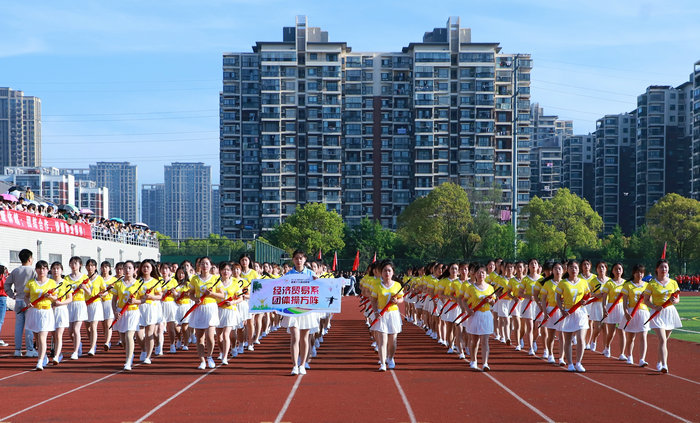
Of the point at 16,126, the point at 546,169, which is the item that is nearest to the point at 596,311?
the point at 546,169

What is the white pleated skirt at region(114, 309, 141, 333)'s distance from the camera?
12.2 meters

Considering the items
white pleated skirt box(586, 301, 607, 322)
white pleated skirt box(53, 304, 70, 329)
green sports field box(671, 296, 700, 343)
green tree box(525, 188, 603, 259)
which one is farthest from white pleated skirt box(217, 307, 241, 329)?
green tree box(525, 188, 603, 259)

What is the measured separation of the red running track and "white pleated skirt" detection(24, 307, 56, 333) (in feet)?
2.22

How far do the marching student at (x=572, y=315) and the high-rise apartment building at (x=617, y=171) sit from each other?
395 feet

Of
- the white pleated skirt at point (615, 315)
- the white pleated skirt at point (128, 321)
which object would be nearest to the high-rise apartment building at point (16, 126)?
the white pleated skirt at point (128, 321)

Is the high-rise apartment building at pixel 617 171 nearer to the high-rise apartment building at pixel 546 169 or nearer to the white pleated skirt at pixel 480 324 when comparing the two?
the high-rise apartment building at pixel 546 169

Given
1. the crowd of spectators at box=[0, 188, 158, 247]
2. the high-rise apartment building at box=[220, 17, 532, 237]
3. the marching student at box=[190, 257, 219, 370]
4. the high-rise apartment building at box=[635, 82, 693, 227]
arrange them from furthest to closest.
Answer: the high-rise apartment building at box=[635, 82, 693, 227]
the high-rise apartment building at box=[220, 17, 532, 237]
the crowd of spectators at box=[0, 188, 158, 247]
the marching student at box=[190, 257, 219, 370]

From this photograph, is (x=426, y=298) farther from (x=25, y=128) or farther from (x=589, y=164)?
(x=25, y=128)

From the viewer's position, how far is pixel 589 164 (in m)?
143

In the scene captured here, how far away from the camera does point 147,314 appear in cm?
1289

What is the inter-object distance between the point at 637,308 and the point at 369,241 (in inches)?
2610

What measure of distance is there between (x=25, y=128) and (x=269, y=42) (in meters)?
114

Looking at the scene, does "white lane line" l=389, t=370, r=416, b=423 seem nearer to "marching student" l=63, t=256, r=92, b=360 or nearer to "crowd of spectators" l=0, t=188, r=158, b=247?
"marching student" l=63, t=256, r=92, b=360

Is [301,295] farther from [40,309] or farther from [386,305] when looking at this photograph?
[40,309]
